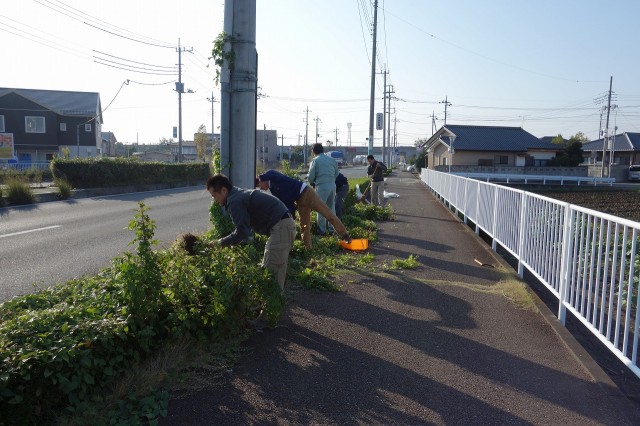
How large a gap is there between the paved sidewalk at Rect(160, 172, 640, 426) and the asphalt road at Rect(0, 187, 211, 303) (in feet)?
5.51

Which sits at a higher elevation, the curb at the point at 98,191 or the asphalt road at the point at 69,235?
the curb at the point at 98,191

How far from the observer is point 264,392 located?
3742mm

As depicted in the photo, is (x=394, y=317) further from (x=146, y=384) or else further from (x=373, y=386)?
(x=146, y=384)

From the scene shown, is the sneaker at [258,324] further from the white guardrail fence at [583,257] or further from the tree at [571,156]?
the tree at [571,156]

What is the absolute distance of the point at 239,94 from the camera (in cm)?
699

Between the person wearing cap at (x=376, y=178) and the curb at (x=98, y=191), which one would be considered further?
the curb at (x=98, y=191)

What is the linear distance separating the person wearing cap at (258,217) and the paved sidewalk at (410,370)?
70cm

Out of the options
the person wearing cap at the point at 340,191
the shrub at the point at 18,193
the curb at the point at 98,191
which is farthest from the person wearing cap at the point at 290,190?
the curb at the point at 98,191

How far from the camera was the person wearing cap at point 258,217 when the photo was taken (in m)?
4.69

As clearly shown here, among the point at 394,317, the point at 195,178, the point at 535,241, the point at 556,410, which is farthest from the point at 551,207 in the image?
the point at 195,178

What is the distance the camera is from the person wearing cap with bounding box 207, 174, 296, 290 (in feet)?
15.4

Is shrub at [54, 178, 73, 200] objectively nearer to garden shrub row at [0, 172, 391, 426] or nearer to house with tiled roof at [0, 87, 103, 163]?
garden shrub row at [0, 172, 391, 426]

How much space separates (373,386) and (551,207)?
3.57 meters

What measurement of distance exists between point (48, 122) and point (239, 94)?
46.1 m
